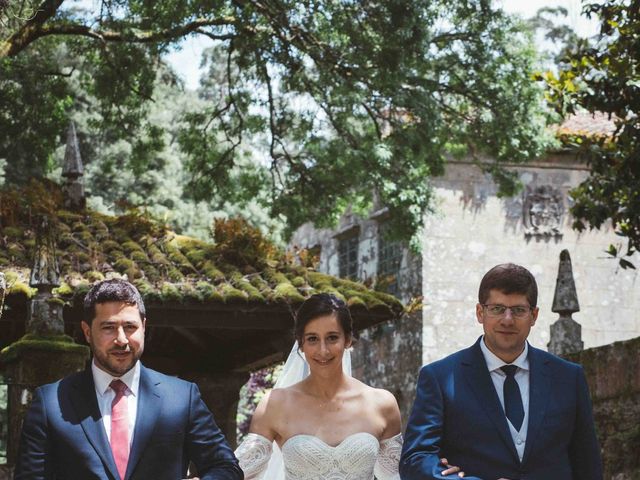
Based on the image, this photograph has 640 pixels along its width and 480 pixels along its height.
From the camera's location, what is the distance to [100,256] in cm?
1071

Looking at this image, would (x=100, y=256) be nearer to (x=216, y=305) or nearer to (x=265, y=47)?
(x=216, y=305)

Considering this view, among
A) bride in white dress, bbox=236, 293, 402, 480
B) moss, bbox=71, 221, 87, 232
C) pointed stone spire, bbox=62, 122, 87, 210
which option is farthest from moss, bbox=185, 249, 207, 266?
bride in white dress, bbox=236, 293, 402, 480

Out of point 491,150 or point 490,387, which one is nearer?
point 490,387

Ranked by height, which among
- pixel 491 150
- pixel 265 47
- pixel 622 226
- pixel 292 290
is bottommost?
pixel 292 290

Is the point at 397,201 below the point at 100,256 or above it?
above

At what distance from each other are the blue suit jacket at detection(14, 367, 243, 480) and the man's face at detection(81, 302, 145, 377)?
146 millimetres

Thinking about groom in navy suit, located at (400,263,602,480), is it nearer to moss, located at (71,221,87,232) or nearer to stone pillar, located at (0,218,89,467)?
stone pillar, located at (0,218,89,467)

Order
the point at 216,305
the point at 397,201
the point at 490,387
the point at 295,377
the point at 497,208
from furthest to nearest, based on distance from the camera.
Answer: the point at 497,208 → the point at 397,201 → the point at 216,305 → the point at 295,377 → the point at 490,387

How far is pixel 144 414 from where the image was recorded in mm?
4039

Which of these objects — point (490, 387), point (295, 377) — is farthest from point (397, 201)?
point (490, 387)

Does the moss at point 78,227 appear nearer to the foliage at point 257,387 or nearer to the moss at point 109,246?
the moss at point 109,246

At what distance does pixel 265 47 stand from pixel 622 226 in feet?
16.9

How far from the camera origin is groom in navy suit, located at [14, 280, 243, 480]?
12.9 feet

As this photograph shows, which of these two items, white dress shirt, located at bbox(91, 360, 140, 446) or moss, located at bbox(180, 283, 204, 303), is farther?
moss, located at bbox(180, 283, 204, 303)
